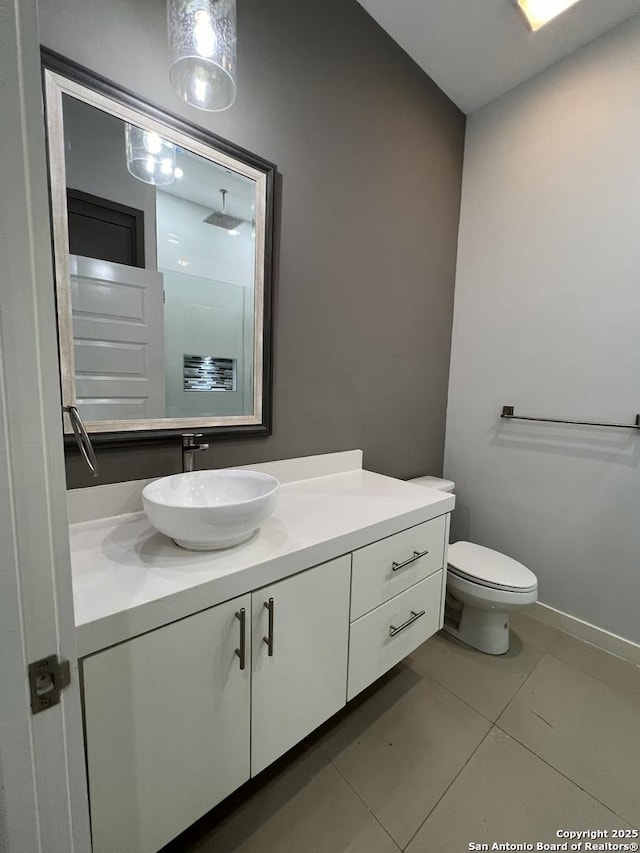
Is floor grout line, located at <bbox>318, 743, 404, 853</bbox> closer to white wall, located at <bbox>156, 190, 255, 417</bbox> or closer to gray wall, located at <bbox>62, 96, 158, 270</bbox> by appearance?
white wall, located at <bbox>156, 190, 255, 417</bbox>

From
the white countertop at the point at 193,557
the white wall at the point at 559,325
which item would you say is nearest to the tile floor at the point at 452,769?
the white wall at the point at 559,325

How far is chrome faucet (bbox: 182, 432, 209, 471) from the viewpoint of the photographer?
3.68 feet

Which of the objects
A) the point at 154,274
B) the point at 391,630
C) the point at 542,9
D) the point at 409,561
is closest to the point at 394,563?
the point at 409,561

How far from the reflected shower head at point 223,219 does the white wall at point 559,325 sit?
1.47m

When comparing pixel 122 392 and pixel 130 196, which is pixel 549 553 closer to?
pixel 122 392

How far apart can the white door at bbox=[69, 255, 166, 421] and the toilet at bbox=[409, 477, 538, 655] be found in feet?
4.87

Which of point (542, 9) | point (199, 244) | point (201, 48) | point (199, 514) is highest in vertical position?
point (542, 9)

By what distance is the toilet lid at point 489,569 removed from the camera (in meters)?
1.50

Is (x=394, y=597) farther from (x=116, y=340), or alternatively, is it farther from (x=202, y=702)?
(x=116, y=340)

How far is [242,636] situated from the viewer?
2.56 feet

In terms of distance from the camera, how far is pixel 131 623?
641mm

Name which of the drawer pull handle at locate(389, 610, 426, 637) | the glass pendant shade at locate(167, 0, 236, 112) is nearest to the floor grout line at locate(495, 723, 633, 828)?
the drawer pull handle at locate(389, 610, 426, 637)

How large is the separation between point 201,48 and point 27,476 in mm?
1282

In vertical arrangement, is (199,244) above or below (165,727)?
above
